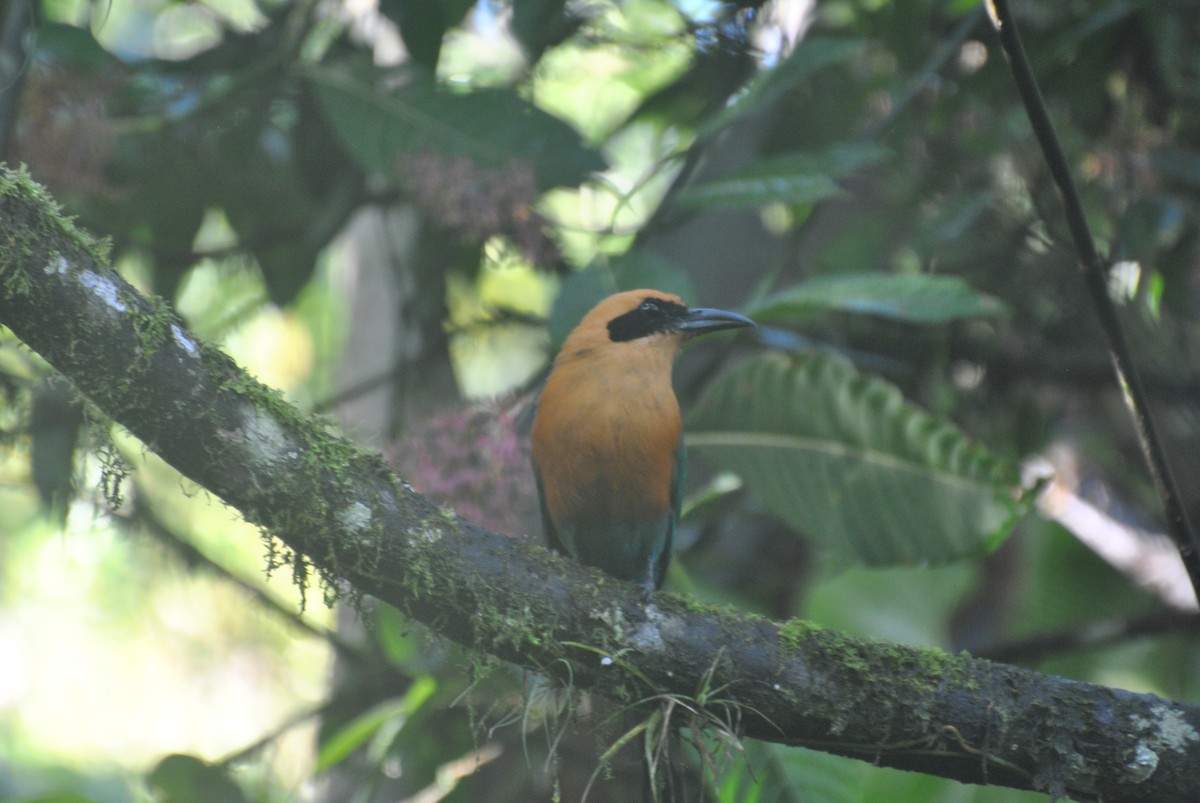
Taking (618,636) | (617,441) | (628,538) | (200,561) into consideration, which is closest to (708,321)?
(617,441)

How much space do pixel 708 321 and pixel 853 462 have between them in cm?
73

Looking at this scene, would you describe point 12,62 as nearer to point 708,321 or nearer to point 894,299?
point 708,321

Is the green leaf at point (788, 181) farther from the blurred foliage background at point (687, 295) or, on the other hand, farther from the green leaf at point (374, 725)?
the green leaf at point (374, 725)

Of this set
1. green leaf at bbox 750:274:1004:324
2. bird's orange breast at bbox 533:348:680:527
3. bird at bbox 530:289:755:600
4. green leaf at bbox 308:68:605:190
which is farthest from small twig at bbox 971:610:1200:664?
green leaf at bbox 308:68:605:190

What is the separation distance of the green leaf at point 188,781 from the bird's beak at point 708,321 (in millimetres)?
2172

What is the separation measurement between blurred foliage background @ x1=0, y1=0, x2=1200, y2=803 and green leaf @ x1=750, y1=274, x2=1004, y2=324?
0.06ft

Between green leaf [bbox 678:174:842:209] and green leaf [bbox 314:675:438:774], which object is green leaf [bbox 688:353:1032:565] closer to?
green leaf [bbox 678:174:842:209]

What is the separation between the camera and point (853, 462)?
3945 millimetres

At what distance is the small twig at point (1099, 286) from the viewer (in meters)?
2.38

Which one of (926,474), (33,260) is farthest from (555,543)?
(33,260)

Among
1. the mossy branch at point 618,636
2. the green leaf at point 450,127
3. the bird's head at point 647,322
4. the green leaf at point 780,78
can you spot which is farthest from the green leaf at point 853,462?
the mossy branch at point 618,636

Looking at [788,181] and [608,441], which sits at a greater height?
[788,181]

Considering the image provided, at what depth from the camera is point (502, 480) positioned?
362 centimetres

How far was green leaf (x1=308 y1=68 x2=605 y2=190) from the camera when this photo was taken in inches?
168
